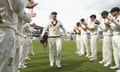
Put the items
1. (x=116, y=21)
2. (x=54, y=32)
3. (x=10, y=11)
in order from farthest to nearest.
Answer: (x=54, y=32) → (x=116, y=21) → (x=10, y=11)

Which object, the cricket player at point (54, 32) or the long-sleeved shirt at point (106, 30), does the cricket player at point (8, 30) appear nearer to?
the cricket player at point (54, 32)

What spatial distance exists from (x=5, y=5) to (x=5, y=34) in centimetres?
44

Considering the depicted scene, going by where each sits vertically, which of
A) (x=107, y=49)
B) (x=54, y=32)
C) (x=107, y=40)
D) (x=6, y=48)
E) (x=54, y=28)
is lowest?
(x=107, y=49)

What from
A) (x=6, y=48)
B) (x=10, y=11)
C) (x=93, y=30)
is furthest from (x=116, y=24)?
(x=6, y=48)

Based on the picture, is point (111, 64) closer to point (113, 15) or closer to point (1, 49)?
point (113, 15)

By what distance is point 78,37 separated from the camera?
72.6 feet

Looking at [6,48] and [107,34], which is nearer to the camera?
[6,48]

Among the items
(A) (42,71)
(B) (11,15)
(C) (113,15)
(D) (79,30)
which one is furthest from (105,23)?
(B) (11,15)

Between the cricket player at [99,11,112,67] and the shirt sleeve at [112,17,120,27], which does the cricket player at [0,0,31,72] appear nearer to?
the shirt sleeve at [112,17,120,27]

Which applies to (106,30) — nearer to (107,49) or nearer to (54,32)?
(107,49)

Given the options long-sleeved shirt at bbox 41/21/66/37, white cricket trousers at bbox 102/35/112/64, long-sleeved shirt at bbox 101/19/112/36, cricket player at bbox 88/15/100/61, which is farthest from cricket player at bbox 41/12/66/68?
cricket player at bbox 88/15/100/61

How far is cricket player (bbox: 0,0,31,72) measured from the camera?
4.50 meters

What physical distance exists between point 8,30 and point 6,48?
270mm

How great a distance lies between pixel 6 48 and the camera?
454 cm
